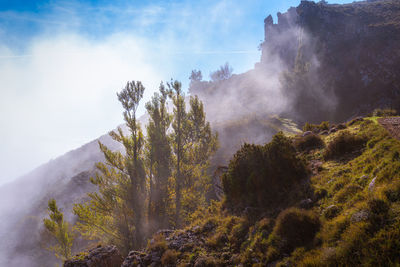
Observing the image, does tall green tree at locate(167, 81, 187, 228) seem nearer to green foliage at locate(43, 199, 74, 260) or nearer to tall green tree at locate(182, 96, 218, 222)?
tall green tree at locate(182, 96, 218, 222)

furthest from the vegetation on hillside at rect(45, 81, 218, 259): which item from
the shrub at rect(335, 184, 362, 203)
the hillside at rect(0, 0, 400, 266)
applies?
the shrub at rect(335, 184, 362, 203)

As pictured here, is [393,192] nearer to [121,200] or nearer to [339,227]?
[339,227]

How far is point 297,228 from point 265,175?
329cm

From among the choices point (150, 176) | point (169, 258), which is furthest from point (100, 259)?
point (150, 176)

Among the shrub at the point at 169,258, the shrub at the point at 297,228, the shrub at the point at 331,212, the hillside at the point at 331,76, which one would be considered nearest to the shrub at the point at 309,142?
the shrub at the point at 331,212

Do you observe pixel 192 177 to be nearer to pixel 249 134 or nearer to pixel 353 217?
pixel 353 217

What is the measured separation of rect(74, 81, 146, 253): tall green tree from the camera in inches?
520

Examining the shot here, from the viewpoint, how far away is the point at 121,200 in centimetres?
1438

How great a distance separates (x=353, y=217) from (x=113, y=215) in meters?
14.7

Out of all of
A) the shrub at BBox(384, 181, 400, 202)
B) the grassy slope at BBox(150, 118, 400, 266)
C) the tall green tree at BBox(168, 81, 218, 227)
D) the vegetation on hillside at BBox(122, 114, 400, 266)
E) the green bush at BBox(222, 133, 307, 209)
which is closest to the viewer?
the grassy slope at BBox(150, 118, 400, 266)

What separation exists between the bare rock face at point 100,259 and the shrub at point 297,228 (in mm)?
7291

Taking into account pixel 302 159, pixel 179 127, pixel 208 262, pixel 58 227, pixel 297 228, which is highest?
pixel 179 127

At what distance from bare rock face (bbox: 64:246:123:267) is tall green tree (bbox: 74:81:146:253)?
193 inches

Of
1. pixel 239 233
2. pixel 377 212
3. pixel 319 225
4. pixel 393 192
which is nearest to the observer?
pixel 377 212
